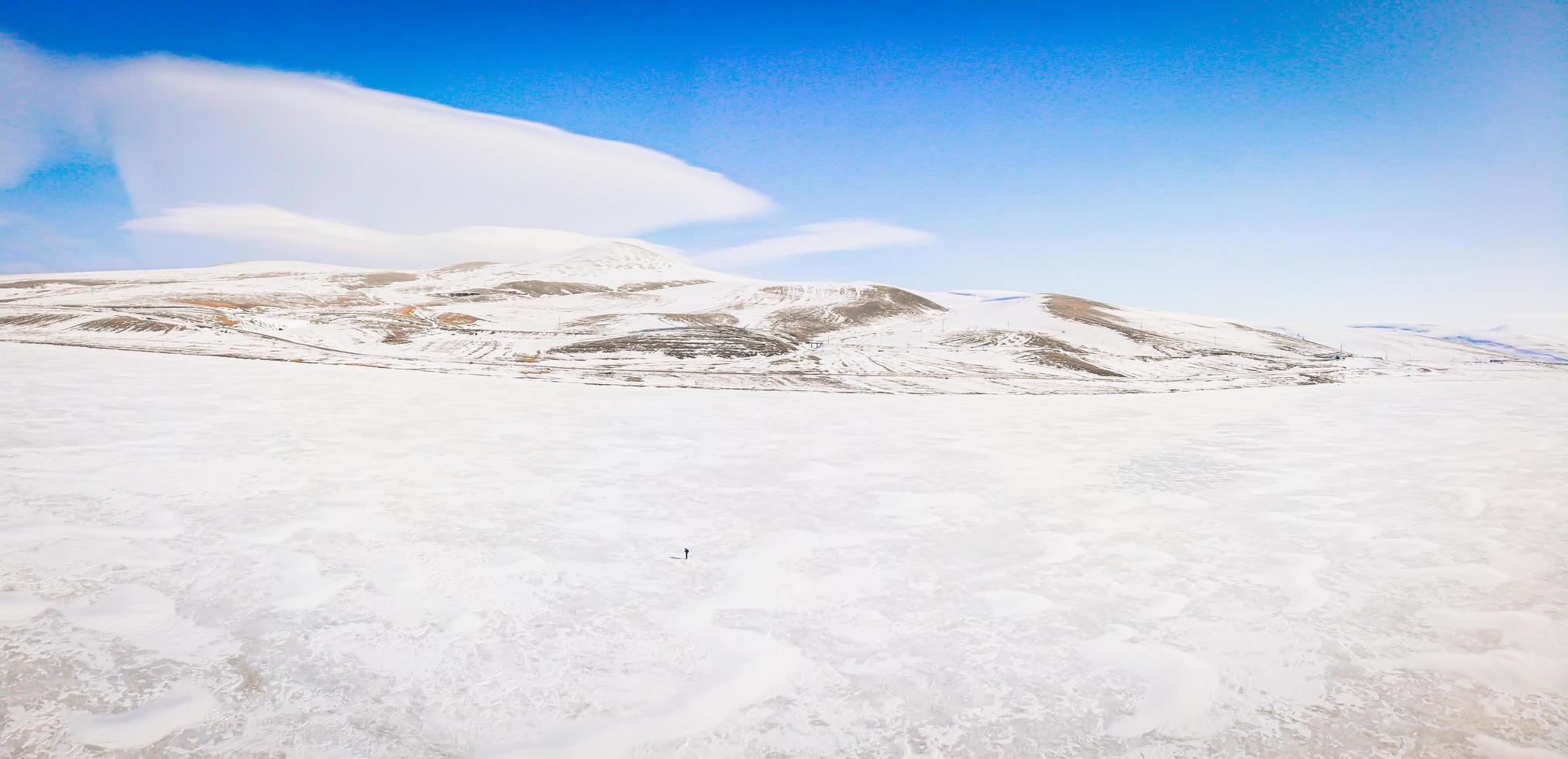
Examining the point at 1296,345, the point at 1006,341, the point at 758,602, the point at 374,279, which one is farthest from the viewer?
the point at 374,279

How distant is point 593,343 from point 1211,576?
3145 centimetres

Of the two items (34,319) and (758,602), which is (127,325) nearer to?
(34,319)

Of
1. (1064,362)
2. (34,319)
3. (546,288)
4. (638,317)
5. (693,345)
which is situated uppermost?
(546,288)

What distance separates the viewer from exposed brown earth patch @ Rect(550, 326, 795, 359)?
29.9m

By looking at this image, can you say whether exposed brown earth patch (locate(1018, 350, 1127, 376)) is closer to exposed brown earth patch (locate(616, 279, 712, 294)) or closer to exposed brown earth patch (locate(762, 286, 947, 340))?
exposed brown earth patch (locate(762, 286, 947, 340))

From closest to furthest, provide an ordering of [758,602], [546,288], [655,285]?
[758,602]
[546,288]
[655,285]

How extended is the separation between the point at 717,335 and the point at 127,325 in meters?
25.9

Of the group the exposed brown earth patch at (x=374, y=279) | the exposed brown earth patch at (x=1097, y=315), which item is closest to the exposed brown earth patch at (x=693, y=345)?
the exposed brown earth patch at (x=1097, y=315)

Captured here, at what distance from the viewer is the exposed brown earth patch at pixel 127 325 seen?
2736 centimetres

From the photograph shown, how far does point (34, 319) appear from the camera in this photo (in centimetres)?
2919

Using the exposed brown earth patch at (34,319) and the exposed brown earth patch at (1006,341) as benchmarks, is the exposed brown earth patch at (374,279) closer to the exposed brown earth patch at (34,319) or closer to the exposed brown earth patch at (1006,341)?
the exposed brown earth patch at (34,319)

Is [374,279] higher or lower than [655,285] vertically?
higher

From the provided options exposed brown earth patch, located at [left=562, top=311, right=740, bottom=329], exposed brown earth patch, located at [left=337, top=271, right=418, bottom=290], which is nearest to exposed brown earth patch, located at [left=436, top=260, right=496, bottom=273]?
exposed brown earth patch, located at [left=337, top=271, right=418, bottom=290]

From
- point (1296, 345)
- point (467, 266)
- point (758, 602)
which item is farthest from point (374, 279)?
point (1296, 345)
